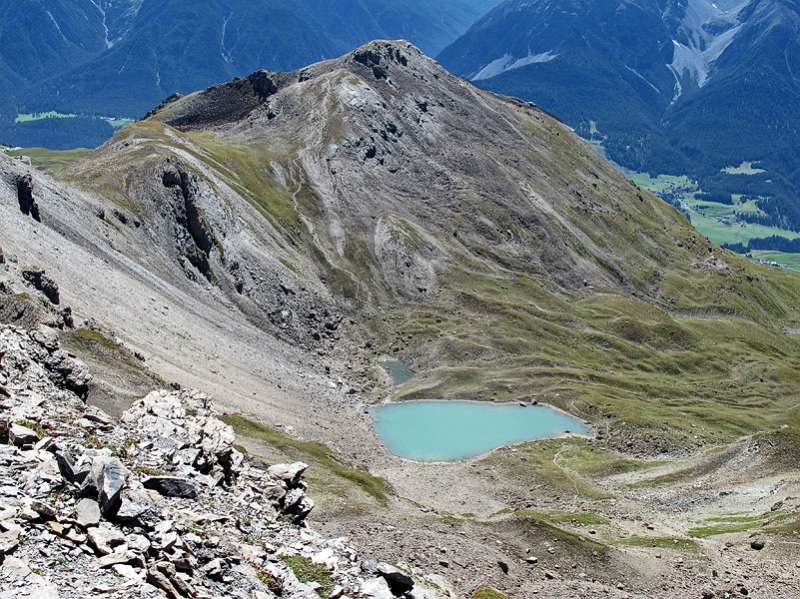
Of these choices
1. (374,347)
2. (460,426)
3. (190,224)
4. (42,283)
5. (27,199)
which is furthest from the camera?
(374,347)

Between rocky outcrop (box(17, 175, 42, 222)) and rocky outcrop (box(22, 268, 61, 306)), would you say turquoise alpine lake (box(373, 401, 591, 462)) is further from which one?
rocky outcrop (box(17, 175, 42, 222))

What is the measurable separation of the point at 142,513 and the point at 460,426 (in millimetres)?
101476

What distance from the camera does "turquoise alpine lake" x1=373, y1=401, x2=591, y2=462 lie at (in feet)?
403

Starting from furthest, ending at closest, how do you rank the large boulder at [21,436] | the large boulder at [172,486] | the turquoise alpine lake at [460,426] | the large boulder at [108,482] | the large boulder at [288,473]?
the turquoise alpine lake at [460,426] → the large boulder at [288,473] → the large boulder at [172,486] → the large boulder at [21,436] → the large boulder at [108,482]

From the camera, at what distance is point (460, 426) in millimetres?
133625

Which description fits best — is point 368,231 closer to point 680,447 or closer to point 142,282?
point 142,282

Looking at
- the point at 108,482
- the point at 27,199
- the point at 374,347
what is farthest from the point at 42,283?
the point at 374,347

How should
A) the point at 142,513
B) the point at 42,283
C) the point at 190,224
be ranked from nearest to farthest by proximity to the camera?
the point at 142,513
the point at 42,283
the point at 190,224

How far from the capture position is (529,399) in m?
145

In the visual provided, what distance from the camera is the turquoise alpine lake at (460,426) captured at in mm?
122750

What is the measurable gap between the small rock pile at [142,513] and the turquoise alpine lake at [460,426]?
68016mm

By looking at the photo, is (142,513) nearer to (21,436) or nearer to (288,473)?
(21,436)

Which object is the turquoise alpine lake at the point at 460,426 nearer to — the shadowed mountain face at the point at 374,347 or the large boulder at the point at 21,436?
the shadowed mountain face at the point at 374,347

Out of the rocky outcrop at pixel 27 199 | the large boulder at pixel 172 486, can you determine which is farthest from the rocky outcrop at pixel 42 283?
the large boulder at pixel 172 486
